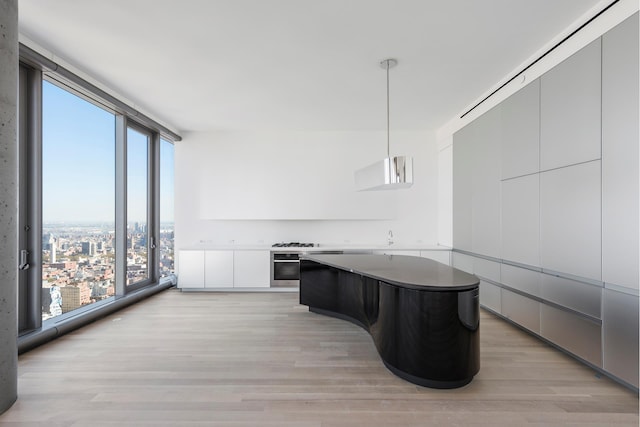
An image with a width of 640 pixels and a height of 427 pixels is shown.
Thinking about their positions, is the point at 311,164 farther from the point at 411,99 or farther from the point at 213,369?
the point at 213,369

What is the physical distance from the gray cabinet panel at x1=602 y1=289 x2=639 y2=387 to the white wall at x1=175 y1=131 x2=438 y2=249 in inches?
135

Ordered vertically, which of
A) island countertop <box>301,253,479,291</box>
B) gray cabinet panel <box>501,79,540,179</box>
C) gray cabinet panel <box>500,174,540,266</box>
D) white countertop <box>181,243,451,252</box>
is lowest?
white countertop <box>181,243,451,252</box>

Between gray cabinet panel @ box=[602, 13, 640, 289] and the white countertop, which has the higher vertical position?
gray cabinet panel @ box=[602, 13, 640, 289]

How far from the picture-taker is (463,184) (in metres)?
4.63

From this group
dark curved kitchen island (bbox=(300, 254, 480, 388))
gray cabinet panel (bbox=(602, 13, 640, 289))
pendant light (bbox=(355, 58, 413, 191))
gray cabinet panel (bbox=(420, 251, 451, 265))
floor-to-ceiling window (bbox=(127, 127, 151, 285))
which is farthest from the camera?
gray cabinet panel (bbox=(420, 251, 451, 265))

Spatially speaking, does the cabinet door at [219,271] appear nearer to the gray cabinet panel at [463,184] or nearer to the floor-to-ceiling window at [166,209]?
the floor-to-ceiling window at [166,209]

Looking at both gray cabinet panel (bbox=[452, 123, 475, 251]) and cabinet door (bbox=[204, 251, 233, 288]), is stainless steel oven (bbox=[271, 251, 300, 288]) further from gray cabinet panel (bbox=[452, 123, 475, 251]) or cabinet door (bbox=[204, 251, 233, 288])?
gray cabinet panel (bbox=[452, 123, 475, 251])

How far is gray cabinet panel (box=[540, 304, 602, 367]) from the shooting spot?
7.80 ft

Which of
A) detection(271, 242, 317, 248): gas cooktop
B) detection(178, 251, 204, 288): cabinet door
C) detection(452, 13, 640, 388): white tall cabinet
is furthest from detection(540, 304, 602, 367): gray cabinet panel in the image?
detection(178, 251, 204, 288): cabinet door

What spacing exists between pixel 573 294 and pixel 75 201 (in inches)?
207

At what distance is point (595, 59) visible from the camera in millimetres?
2361

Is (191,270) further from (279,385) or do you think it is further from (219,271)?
(279,385)

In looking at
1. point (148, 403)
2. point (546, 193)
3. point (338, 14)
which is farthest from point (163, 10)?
point (546, 193)

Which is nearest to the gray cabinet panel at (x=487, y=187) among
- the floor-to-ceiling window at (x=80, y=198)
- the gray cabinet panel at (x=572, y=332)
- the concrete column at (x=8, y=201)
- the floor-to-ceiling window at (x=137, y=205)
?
the gray cabinet panel at (x=572, y=332)
